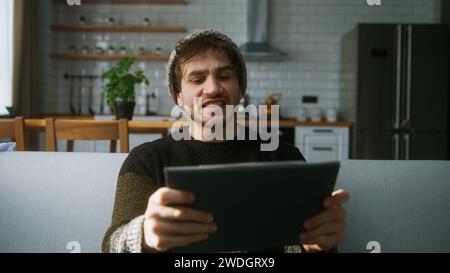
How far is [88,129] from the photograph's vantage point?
229 cm

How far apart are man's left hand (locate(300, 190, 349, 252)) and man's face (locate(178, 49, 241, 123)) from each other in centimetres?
47

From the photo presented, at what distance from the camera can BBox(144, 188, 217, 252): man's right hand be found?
2.66 ft

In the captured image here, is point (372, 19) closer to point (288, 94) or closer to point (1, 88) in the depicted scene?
point (288, 94)

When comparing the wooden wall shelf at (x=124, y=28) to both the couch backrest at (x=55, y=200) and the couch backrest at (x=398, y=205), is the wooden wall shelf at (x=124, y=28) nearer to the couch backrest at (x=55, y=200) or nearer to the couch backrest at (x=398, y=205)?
the couch backrest at (x=55, y=200)

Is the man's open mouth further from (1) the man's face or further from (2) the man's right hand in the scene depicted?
(2) the man's right hand

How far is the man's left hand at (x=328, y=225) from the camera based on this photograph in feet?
2.96

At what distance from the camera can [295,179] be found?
827mm

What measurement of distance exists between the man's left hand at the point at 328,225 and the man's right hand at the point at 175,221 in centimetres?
19

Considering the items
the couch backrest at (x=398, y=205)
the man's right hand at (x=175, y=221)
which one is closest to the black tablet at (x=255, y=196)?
the man's right hand at (x=175, y=221)

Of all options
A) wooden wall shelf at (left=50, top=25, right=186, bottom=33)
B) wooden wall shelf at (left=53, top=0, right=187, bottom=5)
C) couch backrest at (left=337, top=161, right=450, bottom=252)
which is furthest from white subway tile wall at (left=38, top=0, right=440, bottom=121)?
couch backrest at (left=337, top=161, right=450, bottom=252)

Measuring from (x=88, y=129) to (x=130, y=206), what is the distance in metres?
1.29

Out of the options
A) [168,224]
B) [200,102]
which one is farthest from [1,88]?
[168,224]

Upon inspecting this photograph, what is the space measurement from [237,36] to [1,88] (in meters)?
2.49

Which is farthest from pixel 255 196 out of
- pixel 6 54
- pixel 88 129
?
pixel 6 54
